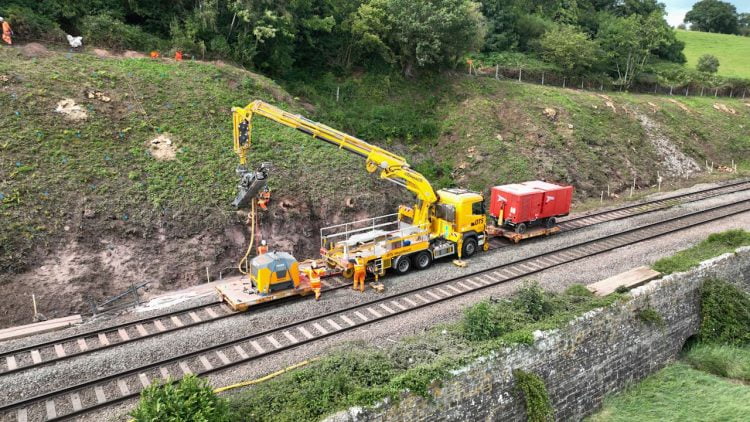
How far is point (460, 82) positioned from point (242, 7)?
16132mm

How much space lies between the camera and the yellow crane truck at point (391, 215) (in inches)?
687

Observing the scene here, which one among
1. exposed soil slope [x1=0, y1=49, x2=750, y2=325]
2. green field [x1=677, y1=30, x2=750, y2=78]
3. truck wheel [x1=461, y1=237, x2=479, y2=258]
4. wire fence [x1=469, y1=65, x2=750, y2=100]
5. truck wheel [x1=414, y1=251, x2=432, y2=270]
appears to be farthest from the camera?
green field [x1=677, y1=30, x2=750, y2=78]

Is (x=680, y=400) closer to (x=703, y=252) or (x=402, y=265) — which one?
(x=703, y=252)

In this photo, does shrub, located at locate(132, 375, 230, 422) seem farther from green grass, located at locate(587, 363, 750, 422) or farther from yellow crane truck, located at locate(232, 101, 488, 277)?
green grass, located at locate(587, 363, 750, 422)

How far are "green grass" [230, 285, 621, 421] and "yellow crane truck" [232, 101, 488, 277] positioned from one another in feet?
18.9

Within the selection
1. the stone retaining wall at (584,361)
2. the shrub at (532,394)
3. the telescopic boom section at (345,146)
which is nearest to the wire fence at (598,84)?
the telescopic boom section at (345,146)

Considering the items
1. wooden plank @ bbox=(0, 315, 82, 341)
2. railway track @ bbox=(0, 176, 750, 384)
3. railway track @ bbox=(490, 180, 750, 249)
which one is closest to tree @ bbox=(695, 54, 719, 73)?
railway track @ bbox=(490, 180, 750, 249)

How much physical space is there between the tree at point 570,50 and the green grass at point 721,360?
3264 centimetres

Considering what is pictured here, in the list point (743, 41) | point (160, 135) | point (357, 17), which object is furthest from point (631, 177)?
point (743, 41)

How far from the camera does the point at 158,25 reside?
2805 centimetres

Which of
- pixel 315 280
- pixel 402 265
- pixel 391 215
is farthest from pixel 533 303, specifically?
pixel 391 215

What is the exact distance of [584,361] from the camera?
42.8 ft

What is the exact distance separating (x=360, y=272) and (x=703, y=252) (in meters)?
12.8

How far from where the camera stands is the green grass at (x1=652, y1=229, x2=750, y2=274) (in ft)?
54.2
